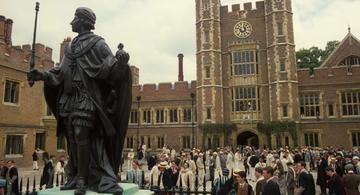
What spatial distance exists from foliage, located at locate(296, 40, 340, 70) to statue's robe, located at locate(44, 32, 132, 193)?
38851 millimetres

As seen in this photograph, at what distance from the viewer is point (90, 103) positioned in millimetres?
3096

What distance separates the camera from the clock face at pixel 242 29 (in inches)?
1122

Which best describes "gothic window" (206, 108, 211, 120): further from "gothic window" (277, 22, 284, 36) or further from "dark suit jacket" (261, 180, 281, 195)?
"dark suit jacket" (261, 180, 281, 195)

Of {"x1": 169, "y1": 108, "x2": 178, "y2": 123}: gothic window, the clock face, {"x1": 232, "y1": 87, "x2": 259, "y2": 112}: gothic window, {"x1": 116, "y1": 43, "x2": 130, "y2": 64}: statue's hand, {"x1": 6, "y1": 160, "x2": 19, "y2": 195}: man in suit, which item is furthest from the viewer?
{"x1": 169, "y1": 108, "x2": 178, "y2": 123}: gothic window

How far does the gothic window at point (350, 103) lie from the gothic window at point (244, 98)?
22.4 feet

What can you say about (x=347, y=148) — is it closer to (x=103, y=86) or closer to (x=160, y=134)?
(x=160, y=134)

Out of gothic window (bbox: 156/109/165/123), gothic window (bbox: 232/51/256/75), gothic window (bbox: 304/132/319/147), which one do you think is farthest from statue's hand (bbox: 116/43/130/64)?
gothic window (bbox: 156/109/165/123)

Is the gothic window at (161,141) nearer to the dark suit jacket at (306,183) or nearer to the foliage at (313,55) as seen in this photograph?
the foliage at (313,55)

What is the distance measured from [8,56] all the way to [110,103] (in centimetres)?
1757

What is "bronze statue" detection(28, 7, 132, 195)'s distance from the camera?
3.05 metres

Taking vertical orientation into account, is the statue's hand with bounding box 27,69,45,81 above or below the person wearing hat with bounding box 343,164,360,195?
above

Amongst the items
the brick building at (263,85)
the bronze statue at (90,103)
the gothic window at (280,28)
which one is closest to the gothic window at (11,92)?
the brick building at (263,85)

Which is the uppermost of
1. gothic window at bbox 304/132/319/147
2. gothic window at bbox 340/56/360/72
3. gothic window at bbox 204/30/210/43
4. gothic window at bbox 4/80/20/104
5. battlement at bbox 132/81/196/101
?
gothic window at bbox 204/30/210/43

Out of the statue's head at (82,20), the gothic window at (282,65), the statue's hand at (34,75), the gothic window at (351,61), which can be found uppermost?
the gothic window at (351,61)
